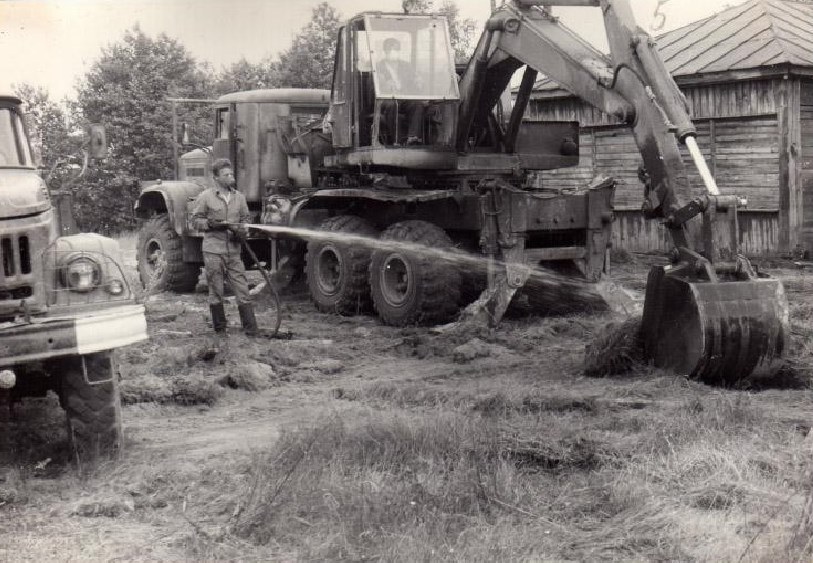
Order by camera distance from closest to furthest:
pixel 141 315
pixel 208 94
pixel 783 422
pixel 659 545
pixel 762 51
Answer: pixel 659 545 < pixel 141 315 < pixel 783 422 < pixel 762 51 < pixel 208 94

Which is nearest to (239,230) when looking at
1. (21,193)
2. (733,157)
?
(21,193)

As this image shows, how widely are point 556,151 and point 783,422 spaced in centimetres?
749

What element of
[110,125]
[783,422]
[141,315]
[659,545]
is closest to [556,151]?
[783,422]

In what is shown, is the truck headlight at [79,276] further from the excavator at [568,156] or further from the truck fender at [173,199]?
the truck fender at [173,199]

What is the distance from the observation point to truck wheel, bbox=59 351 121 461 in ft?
21.7

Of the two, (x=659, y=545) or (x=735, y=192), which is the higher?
(x=735, y=192)

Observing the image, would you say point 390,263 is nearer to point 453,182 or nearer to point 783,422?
point 453,182

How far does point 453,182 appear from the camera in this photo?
1353 cm

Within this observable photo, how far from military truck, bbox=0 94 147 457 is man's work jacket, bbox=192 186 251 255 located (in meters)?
4.69

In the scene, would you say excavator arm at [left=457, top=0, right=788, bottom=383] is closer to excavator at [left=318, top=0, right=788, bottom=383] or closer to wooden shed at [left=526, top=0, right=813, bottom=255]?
excavator at [left=318, top=0, right=788, bottom=383]

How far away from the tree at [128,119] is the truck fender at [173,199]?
14054 mm

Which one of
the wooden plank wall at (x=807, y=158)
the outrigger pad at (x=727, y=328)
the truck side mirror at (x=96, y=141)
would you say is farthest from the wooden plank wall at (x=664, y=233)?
the truck side mirror at (x=96, y=141)

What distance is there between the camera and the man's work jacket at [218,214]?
38.6ft

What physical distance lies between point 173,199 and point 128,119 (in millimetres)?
16595
